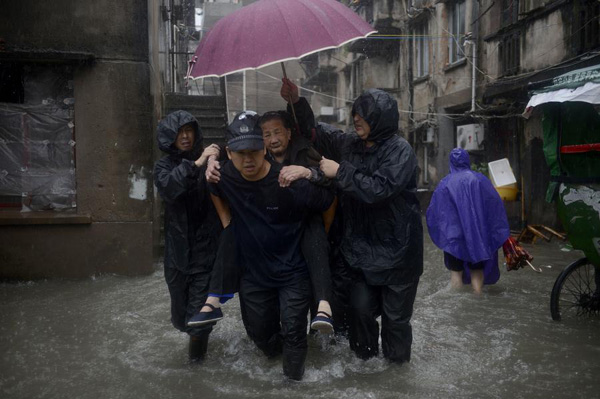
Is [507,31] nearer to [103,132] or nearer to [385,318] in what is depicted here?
[103,132]

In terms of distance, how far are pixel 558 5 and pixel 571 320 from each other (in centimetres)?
870

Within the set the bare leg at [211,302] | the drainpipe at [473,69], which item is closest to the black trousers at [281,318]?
the bare leg at [211,302]

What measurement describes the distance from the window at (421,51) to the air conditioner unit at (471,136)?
14.1ft

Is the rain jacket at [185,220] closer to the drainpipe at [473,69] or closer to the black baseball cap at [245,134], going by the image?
the black baseball cap at [245,134]

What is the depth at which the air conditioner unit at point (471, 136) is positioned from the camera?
53.9 ft

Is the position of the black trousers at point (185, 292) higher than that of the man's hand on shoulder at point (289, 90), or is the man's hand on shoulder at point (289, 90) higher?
→ the man's hand on shoulder at point (289, 90)

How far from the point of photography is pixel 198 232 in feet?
15.7

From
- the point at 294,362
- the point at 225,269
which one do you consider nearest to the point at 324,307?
the point at 294,362

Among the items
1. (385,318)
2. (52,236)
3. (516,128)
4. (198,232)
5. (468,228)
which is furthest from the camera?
(516,128)

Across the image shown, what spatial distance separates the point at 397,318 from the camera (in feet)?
14.3

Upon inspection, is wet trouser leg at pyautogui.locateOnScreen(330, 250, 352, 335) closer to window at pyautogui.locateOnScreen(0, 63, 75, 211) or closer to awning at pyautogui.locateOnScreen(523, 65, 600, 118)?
awning at pyautogui.locateOnScreen(523, 65, 600, 118)

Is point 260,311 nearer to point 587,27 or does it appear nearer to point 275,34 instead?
point 275,34

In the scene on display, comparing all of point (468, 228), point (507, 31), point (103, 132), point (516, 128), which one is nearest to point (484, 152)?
point (516, 128)

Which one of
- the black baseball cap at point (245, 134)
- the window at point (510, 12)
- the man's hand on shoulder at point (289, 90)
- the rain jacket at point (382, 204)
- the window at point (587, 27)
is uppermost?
the window at point (510, 12)
